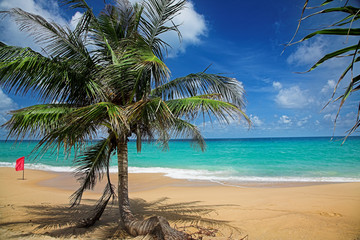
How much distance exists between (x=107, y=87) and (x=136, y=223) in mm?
2700

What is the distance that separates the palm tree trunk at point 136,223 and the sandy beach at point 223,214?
0.42m

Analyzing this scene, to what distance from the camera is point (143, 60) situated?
11.7ft

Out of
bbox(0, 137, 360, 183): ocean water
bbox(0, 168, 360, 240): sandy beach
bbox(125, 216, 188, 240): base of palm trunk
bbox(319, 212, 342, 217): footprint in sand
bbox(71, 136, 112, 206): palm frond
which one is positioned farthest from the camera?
bbox(0, 137, 360, 183): ocean water

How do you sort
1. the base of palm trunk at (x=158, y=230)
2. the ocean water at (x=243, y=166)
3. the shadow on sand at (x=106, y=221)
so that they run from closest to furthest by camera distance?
the base of palm trunk at (x=158, y=230), the shadow on sand at (x=106, y=221), the ocean water at (x=243, y=166)

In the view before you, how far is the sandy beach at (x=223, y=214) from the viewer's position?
4.55 meters

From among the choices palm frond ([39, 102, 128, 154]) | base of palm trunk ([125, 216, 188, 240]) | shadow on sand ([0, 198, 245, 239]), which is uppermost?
palm frond ([39, 102, 128, 154])

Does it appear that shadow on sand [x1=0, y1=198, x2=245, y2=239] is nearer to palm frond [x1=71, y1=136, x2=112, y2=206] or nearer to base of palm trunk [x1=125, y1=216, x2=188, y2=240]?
base of palm trunk [x1=125, y1=216, x2=188, y2=240]

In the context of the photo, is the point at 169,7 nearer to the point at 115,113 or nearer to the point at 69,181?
the point at 115,113

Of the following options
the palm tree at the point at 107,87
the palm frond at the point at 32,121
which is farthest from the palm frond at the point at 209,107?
the palm frond at the point at 32,121

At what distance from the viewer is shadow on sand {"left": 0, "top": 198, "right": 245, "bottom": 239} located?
4.43 meters

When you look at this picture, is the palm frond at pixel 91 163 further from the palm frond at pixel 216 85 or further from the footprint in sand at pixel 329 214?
the footprint in sand at pixel 329 214

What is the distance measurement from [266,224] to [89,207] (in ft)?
17.0

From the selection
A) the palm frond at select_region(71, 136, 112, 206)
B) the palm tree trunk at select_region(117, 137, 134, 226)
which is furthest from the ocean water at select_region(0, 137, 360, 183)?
the palm tree trunk at select_region(117, 137, 134, 226)

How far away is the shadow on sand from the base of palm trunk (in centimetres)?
46
